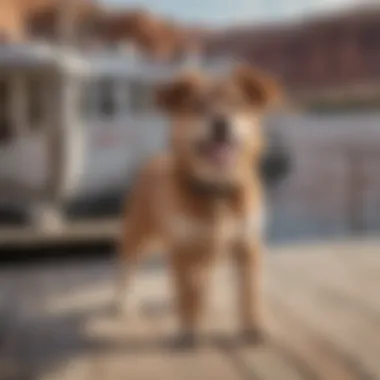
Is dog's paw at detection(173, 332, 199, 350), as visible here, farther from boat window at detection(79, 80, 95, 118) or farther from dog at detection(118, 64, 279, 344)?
boat window at detection(79, 80, 95, 118)

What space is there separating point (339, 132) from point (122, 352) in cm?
29

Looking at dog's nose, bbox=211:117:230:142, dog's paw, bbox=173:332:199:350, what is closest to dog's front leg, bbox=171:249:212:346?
dog's paw, bbox=173:332:199:350

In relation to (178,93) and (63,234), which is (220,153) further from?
(63,234)

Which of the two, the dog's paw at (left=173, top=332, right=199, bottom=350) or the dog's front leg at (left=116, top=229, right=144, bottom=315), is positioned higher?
the dog's front leg at (left=116, top=229, right=144, bottom=315)

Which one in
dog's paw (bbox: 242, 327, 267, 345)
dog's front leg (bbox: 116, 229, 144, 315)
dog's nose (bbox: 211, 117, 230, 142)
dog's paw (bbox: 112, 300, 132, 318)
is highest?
dog's nose (bbox: 211, 117, 230, 142)

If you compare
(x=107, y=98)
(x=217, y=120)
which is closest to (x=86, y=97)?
(x=107, y=98)

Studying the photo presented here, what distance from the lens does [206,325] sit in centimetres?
93

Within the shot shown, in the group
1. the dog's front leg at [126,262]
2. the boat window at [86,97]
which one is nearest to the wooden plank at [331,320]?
the dog's front leg at [126,262]

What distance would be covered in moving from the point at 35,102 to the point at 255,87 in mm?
196

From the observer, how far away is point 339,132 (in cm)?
93

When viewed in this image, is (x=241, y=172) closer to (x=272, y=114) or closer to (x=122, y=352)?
(x=272, y=114)

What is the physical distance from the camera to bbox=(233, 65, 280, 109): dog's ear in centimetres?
88

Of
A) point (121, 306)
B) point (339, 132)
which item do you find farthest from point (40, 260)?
point (339, 132)

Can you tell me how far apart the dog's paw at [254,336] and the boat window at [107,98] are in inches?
9.7
